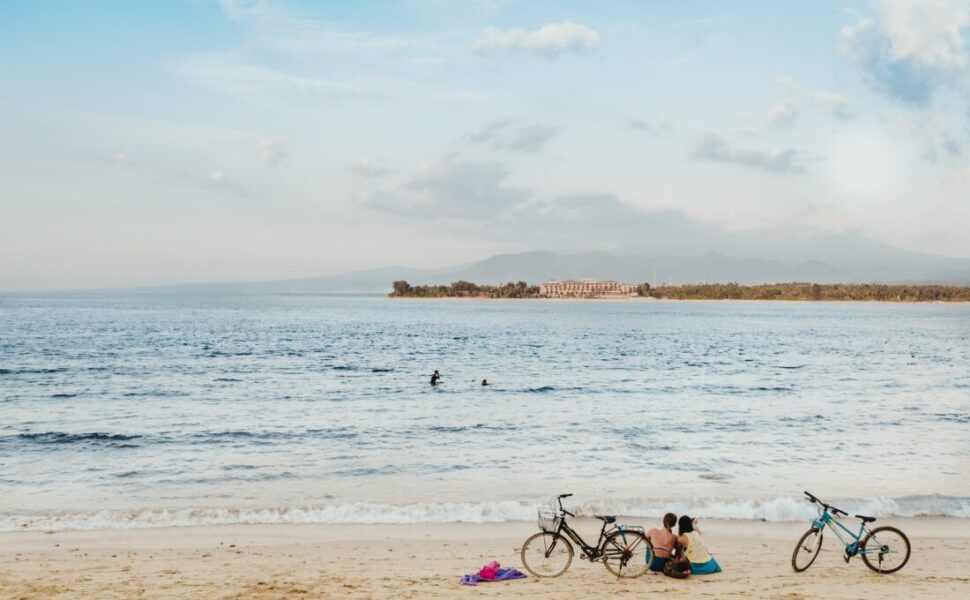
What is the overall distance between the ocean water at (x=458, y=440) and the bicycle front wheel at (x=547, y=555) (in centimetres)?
446

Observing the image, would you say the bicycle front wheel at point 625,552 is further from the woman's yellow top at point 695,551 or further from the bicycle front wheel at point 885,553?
the bicycle front wheel at point 885,553

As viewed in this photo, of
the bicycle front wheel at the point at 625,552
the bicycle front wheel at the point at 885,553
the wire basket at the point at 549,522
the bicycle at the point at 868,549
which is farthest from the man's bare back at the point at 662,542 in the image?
the bicycle front wheel at the point at 885,553

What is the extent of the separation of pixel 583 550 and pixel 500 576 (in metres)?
1.73

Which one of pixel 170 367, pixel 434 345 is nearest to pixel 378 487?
pixel 170 367

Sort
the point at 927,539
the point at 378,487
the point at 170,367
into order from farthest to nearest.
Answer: the point at 170,367
the point at 378,487
the point at 927,539

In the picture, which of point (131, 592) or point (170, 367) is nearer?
point (131, 592)

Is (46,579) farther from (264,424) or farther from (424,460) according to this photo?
(264,424)

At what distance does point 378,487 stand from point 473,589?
9.48 metres

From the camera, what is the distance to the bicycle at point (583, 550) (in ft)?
42.6

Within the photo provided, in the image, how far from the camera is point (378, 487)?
21.1m

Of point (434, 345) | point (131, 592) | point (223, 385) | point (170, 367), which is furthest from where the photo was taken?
point (434, 345)

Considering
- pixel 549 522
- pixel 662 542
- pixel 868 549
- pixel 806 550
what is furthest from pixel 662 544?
pixel 868 549

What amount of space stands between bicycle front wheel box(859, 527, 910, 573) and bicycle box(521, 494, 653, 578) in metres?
4.27

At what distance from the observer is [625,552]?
42.4 feet
